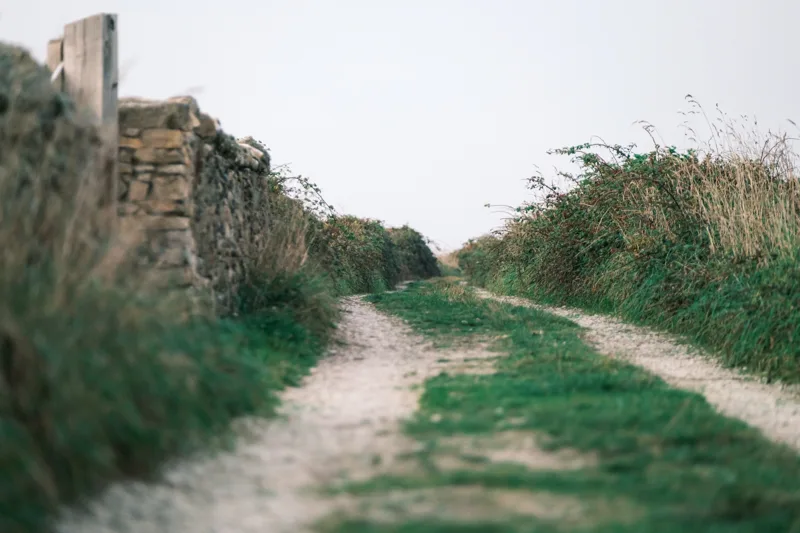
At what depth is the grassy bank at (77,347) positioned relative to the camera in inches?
103

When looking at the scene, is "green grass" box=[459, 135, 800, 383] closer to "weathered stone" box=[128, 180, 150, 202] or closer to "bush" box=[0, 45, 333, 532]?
"bush" box=[0, 45, 333, 532]

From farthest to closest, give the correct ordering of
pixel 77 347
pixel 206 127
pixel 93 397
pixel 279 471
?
pixel 206 127, pixel 279 471, pixel 77 347, pixel 93 397

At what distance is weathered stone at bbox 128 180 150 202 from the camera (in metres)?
5.66

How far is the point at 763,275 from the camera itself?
6523 millimetres

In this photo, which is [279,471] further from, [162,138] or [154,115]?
[154,115]

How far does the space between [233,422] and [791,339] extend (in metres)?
4.26

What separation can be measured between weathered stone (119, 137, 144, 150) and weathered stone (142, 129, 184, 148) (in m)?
0.04

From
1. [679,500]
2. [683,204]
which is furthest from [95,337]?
[683,204]

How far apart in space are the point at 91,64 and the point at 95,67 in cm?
4

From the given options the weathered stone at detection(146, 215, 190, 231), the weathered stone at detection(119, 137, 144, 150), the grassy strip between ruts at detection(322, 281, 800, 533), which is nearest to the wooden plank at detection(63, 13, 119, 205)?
the weathered stone at detection(119, 137, 144, 150)

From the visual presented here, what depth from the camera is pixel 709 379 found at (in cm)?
577

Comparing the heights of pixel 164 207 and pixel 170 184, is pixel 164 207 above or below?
below

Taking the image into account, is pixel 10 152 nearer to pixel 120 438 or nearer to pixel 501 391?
pixel 120 438

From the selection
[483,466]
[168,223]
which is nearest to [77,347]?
[483,466]
